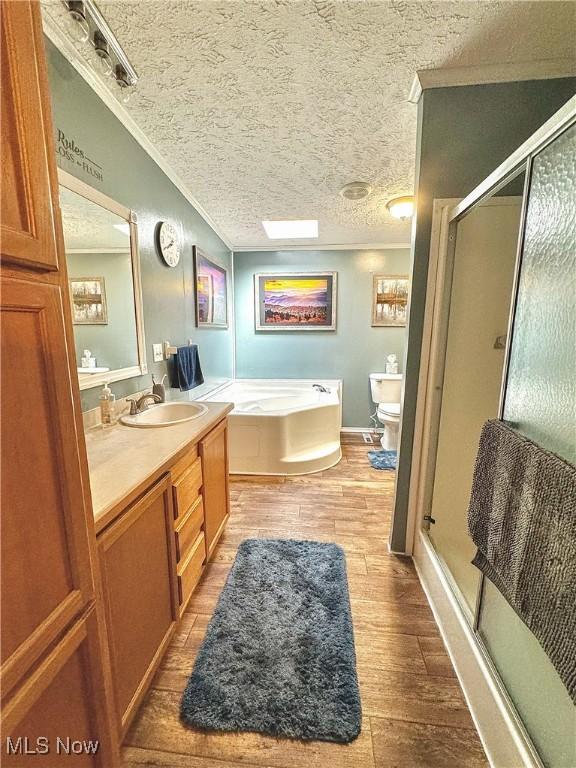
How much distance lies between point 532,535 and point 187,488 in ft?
3.99

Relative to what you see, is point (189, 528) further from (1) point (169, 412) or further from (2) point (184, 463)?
(1) point (169, 412)

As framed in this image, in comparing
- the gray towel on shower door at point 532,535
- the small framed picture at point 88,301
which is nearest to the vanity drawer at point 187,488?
the small framed picture at point 88,301

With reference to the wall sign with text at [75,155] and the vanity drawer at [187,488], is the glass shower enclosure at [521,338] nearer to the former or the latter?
the vanity drawer at [187,488]

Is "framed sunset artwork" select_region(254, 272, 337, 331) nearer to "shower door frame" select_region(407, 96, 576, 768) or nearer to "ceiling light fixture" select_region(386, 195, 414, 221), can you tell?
"ceiling light fixture" select_region(386, 195, 414, 221)

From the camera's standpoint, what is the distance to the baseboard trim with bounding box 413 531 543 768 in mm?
870

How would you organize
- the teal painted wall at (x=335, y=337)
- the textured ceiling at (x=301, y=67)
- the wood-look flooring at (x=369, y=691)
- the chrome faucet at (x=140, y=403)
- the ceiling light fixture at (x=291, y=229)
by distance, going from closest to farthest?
1. the wood-look flooring at (x=369, y=691)
2. the textured ceiling at (x=301, y=67)
3. the chrome faucet at (x=140, y=403)
4. the ceiling light fixture at (x=291, y=229)
5. the teal painted wall at (x=335, y=337)

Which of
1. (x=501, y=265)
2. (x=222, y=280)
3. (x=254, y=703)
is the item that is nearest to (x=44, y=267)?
(x=254, y=703)

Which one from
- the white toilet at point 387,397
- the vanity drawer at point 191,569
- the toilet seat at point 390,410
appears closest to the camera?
the vanity drawer at point 191,569

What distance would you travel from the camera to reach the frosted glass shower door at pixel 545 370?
763 mm

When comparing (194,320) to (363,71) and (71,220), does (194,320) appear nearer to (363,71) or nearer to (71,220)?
(71,220)

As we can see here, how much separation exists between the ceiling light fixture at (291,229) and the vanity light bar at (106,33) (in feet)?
6.05

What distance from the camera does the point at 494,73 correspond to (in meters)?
1.35

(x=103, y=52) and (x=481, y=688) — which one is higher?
(x=103, y=52)

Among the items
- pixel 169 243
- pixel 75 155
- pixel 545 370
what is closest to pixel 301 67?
pixel 75 155
